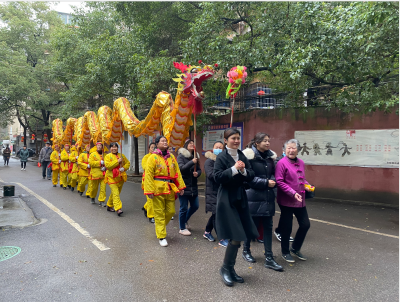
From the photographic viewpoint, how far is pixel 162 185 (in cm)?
468

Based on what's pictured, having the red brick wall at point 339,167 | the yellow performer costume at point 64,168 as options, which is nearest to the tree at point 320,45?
the red brick wall at point 339,167

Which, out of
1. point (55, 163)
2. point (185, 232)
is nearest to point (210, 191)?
point (185, 232)

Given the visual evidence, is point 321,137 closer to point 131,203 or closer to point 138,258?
point 131,203

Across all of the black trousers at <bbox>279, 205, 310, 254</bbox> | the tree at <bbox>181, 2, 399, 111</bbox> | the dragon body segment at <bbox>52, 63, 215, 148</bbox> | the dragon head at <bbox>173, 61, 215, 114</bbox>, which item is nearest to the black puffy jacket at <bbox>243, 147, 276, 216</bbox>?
the black trousers at <bbox>279, 205, 310, 254</bbox>

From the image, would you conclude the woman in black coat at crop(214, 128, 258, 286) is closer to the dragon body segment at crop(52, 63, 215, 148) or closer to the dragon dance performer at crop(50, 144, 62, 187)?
the dragon body segment at crop(52, 63, 215, 148)

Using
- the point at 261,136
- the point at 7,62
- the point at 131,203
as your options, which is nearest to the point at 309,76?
the point at 261,136

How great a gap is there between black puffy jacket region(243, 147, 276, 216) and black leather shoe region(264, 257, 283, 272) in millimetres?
568

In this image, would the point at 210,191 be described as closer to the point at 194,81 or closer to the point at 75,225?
the point at 194,81

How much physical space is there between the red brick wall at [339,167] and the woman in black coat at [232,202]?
20.0 ft

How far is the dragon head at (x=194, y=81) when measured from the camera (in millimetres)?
5383

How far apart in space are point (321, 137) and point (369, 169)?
154 centimetres

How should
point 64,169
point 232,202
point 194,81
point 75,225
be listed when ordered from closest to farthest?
point 232,202, point 194,81, point 75,225, point 64,169

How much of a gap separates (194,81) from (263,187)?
2.68 m

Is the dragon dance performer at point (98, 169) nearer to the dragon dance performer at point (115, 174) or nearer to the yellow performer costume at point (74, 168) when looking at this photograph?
the dragon dance performer at point (115, 174)
